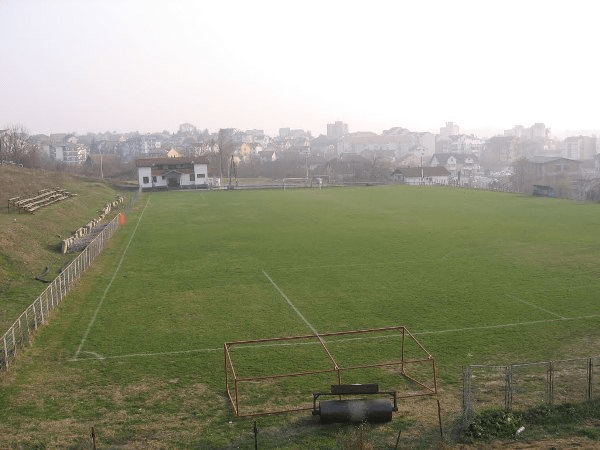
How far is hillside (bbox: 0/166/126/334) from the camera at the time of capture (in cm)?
2597

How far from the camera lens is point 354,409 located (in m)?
13.6

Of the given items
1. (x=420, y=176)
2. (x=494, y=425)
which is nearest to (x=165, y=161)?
(x=420, y=176)

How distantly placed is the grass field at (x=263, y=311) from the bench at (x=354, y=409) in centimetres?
33

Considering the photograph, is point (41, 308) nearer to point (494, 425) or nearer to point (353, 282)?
point (353, 282)

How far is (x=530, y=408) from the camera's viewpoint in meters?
14.1

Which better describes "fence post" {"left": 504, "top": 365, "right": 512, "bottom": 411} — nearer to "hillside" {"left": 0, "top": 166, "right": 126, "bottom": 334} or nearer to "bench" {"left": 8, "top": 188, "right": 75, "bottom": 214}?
"hillside" {"left": 0, "top": 166, "right": 126, "bottom": 334}

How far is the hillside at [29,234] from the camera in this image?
26.0m

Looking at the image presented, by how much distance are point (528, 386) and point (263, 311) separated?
10543 millimetres

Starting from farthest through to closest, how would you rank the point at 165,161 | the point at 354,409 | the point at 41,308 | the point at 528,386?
the point at 165,161 → the point at 41,308 → the point at 528,386 → the point at 354,409

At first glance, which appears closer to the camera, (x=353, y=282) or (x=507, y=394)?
(x=507, y=394)

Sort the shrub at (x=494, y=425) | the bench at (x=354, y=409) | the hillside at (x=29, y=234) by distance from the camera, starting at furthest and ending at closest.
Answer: the hillside at (x=29, y=234)
the bench at (x=354, y=409)
the shrub at (x=494, y=425)

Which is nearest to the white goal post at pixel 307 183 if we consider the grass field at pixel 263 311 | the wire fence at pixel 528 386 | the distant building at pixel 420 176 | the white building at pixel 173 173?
the white building at pixel 173 173

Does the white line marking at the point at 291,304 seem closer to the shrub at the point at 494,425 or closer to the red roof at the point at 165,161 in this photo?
the shrub at the point at 494,425

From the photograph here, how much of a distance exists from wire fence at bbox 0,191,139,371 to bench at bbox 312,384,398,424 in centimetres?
931
